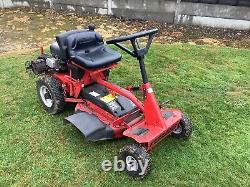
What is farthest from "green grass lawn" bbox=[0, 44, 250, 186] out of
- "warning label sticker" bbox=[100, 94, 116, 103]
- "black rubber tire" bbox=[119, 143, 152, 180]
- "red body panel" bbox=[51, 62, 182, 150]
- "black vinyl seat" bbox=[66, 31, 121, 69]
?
"black vinyl seat" bbox=[66, 31, 121, 69]

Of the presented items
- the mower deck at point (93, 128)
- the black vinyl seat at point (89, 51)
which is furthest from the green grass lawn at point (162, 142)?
the black vinyl seat at point (89, 51)

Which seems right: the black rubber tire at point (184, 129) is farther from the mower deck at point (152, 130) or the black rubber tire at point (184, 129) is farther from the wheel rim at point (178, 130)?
the mower deck at point (152, 130)

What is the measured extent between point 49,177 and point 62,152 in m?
0.48

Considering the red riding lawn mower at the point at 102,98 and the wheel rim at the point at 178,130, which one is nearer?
the red riding lawn mower at the point at 102,98

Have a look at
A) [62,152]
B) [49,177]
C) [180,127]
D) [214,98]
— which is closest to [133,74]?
[214,98]

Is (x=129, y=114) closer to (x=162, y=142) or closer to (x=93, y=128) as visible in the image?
(x=93, y=128)

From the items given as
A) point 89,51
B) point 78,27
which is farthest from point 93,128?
point 78,27

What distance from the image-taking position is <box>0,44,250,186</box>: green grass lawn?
4297mm

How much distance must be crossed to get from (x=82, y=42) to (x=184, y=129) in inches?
75.5

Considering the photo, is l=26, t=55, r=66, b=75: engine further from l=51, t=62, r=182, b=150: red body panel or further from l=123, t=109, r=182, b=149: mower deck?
l=123, t=109, r=182, b=149: mower deck

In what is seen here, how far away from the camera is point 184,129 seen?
4785mm

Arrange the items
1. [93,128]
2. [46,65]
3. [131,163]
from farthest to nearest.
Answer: [46,65], [93,128], [131,163]

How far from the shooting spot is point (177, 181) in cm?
423

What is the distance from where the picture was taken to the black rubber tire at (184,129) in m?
4.76
